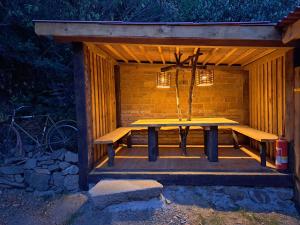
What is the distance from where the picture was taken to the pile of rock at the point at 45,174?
14.0 ft

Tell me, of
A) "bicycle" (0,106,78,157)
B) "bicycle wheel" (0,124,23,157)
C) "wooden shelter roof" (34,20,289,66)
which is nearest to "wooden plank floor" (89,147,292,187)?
"bicycle" (0,106,78,157)

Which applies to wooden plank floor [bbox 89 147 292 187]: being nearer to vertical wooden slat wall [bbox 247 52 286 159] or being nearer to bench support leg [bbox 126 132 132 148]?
vertical wooden slat wall [bbox 247 52 286 159]

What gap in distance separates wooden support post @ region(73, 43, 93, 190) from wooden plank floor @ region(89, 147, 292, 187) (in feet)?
0.50

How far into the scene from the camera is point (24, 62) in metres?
6.08

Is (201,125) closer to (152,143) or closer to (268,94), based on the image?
(152,143)

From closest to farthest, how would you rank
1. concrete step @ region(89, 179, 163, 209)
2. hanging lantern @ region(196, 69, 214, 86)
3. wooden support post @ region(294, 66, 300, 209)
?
concrete step @ region(89, 179, 163, 209), wooden support post @ region(294, 66, 300, 209), hanging lantern @ region(196, 69, 214, 86)

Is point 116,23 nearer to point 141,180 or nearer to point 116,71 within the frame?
point 141,180

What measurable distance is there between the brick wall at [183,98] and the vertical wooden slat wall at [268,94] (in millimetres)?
352

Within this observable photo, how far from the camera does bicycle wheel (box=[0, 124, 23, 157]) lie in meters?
4.94

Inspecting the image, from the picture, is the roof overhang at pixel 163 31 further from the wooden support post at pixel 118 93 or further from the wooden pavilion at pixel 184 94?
the wooden support post at pixel 118 93

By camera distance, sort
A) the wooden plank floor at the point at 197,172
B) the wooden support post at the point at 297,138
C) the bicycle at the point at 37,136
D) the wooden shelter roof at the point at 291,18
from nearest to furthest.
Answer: the wooden shelter roof at the point at 291,18 < the wooden support post at the point at 297,138 < the wooden plank floor at the point at 197,172 < the bicycle at the point at 37,136

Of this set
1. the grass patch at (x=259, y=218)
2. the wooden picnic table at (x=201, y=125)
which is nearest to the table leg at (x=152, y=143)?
the wooden picnic table at (x=201, y=125)

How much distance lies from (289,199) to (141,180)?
6.94ft

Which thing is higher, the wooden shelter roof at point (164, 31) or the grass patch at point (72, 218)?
the wooden shelter roof at point (164, 31)
